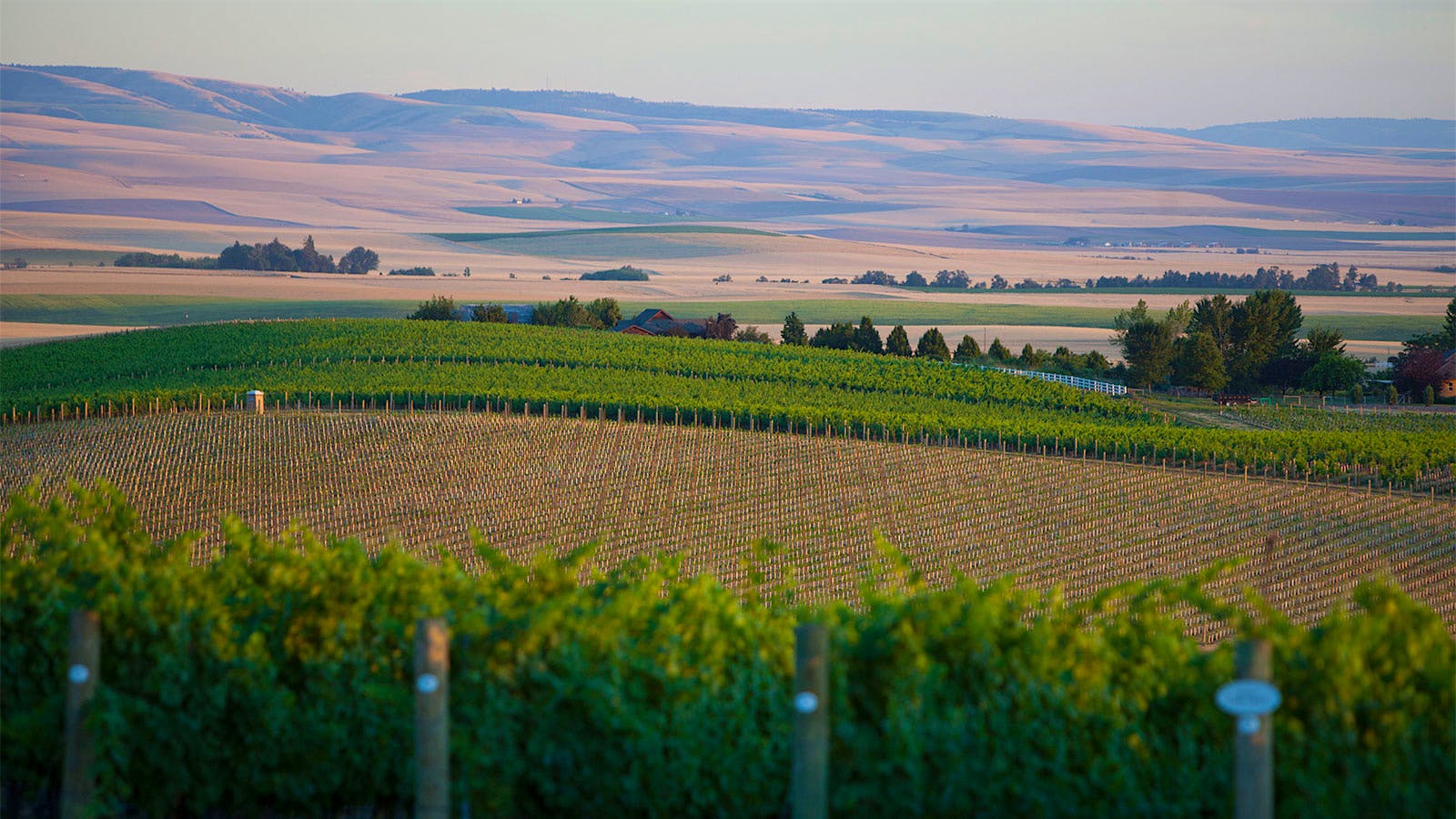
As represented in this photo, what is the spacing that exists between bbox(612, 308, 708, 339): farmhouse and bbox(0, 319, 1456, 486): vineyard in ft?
29.2

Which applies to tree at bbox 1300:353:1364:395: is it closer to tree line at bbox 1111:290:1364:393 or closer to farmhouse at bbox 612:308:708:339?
tree line at bbox 1111:290:1364:393

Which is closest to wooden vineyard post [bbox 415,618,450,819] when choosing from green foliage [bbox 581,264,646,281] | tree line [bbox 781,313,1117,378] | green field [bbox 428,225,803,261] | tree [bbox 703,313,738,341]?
tree line [bbox 781,313,1117,378]

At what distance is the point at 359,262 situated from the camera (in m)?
155

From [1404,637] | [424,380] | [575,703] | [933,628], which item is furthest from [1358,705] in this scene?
[424,380]

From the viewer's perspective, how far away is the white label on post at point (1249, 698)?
6.46 metres

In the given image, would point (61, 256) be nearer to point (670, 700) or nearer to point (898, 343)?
→ point (898, 343)

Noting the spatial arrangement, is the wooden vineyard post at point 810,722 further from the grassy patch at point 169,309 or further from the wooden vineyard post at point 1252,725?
the grassy patch at point 169,309

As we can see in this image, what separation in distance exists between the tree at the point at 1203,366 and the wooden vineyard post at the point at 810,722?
6349 cm

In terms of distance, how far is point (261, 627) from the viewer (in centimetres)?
858

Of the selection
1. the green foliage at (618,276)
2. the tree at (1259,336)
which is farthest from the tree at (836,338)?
the green foliage at (618,276)

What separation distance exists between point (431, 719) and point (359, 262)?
15367 centimetres

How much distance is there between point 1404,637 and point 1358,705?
51 centimetres

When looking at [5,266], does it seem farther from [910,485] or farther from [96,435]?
[910,485]

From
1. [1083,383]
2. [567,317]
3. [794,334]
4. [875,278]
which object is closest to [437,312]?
[567,317]
